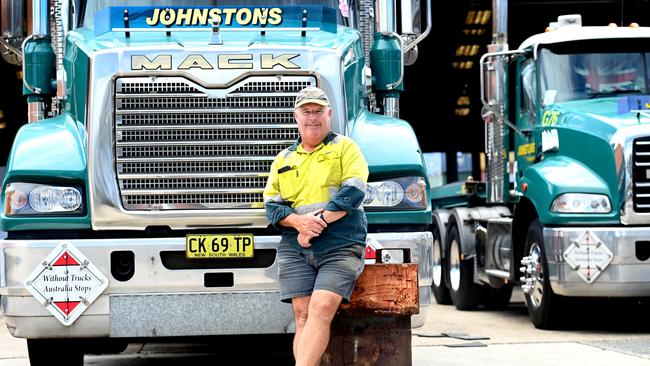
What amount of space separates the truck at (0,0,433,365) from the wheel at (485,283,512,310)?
7.43 m

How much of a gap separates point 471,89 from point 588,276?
35.5 metres

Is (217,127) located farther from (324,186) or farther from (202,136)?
(324,186)

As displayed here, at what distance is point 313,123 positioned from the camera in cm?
764

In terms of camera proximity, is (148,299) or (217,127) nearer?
(148,299)

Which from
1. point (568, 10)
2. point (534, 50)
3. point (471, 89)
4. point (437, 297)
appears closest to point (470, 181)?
point (437, 297)

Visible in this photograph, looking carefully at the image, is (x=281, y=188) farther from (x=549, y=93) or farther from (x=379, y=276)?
(x=549, y=93)

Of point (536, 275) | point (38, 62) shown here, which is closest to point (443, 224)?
point (536, 275)

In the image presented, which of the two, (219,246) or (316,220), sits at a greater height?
(316,220)

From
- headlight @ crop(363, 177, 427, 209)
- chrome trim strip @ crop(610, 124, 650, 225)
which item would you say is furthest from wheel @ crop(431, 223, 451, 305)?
headlight @ crop(363, 177, 427, 209)

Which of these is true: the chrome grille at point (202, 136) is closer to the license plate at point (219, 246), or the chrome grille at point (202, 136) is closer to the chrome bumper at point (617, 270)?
the license plate at point (219, 246)

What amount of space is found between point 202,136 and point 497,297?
8.31m

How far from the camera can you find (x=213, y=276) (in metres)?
8.28

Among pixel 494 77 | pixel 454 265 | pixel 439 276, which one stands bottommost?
pixel 439 276

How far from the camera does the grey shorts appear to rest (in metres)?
7.52
